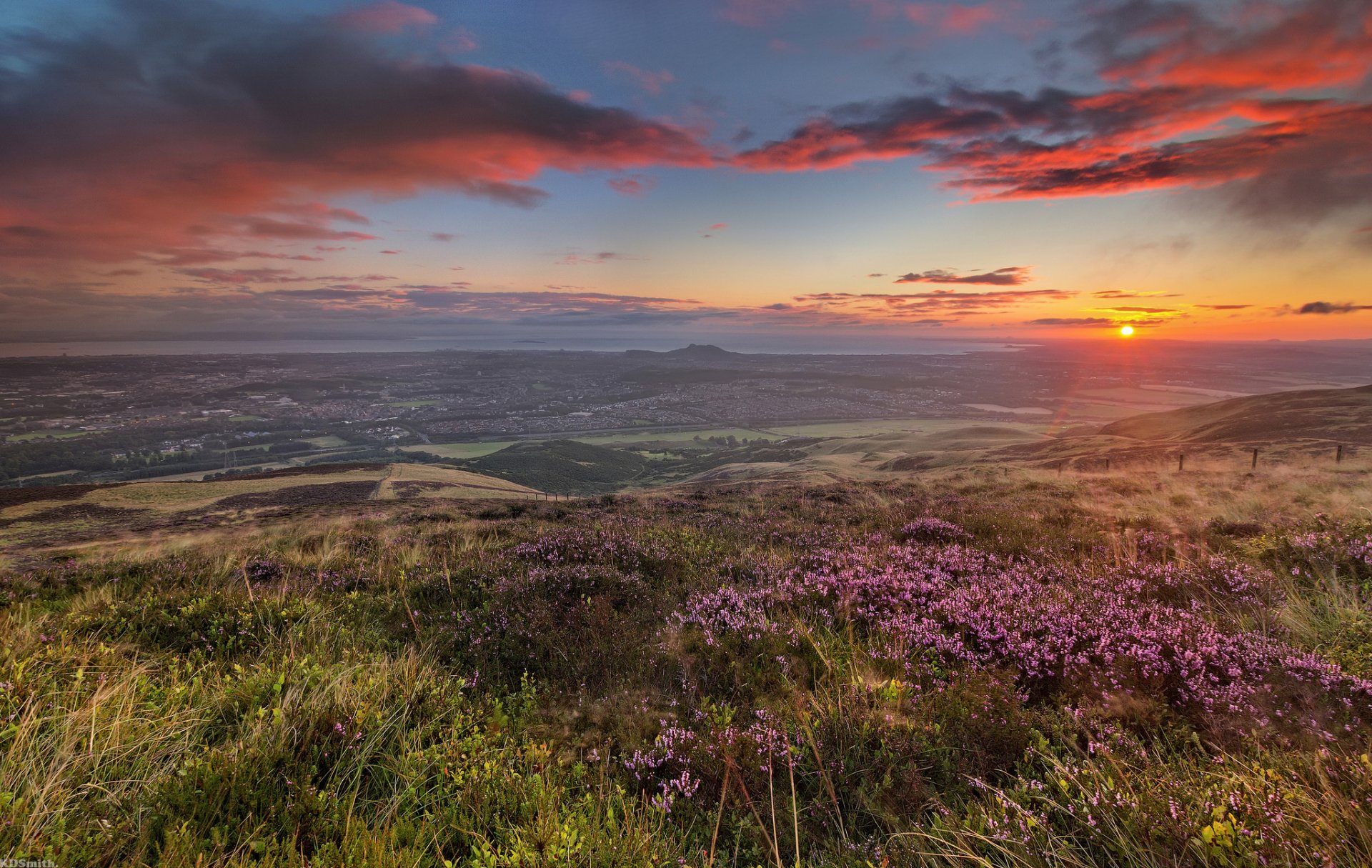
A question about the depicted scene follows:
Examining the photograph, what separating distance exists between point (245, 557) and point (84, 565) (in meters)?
3.00

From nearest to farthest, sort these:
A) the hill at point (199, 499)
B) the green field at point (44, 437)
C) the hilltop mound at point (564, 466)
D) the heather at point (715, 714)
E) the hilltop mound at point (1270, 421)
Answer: the heather at point (715, 714), the hill at point (199, 499), the hilltop mound at point (1270, 421), the hilltop mound at point (564, 466), the green field at point (44, 437)

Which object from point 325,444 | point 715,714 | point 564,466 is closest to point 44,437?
point 325,444

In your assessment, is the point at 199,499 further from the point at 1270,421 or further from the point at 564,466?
the point at 1270,421

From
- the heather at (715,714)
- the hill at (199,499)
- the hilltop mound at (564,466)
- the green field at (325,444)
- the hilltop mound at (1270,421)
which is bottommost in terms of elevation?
the green field at (325,444)

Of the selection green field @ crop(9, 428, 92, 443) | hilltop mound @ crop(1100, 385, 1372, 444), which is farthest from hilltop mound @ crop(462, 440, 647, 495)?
green field @ crop(9, 428, 92, 443)

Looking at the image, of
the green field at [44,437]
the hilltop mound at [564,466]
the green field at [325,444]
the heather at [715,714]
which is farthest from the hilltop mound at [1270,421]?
the green field at [44,437]

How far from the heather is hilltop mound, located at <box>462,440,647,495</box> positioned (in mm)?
100735

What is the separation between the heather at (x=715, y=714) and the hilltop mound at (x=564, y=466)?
101 meters

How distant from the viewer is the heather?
101 inches

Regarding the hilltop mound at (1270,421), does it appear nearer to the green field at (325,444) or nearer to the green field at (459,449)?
the green field at (459,449)

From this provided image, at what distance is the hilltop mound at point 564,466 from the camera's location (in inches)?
4678

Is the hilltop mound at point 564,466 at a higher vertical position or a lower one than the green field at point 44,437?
higher

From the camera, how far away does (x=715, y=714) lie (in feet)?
13.3

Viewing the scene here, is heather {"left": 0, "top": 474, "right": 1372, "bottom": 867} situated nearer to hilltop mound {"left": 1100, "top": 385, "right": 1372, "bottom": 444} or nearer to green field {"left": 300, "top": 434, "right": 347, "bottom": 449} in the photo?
hilltop mound {"left": 1100, "top": 385, "right": 1372, "bottom": 444}
